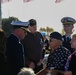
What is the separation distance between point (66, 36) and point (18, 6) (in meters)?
29.5

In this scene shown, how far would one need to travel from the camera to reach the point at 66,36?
5.79 meters

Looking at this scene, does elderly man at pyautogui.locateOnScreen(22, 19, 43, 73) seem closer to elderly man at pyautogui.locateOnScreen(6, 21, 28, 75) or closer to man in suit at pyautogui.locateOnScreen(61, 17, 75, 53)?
man in suit at pyautogui.locateOnScreen(61, 17, 75, 53)

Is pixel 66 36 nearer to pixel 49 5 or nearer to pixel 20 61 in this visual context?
pixel 20 61

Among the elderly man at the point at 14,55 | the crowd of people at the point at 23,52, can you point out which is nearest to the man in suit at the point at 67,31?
the crowd of people at the point at 23,52

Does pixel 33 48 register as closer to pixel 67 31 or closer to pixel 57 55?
pixel 67 31

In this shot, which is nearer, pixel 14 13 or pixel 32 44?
pixel 32 44

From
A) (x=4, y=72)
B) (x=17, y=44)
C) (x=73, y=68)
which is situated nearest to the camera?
(x=73, y=68)

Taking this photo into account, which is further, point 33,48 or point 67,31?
point 33,48

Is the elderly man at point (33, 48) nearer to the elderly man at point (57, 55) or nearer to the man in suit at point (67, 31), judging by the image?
the man in suit at point (67, 31)

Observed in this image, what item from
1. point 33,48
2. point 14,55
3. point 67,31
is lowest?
point 33,48

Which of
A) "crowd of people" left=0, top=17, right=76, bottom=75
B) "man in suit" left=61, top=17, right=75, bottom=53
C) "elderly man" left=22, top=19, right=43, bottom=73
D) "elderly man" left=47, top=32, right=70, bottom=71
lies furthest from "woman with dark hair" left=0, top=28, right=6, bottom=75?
"elderly man" left=22, top=19, right=43, bottom=73

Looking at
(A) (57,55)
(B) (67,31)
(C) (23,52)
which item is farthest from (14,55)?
(B) (67,31)

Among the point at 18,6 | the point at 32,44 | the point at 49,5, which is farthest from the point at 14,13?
the point at 32,44

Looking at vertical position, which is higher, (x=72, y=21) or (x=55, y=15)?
(x=72, y=21)
